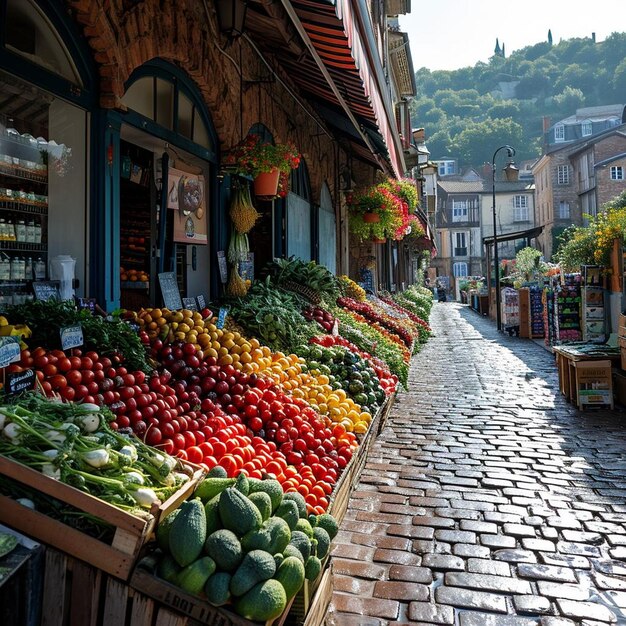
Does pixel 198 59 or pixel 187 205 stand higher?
pixel 198 59

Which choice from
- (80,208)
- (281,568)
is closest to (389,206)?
(80,208)

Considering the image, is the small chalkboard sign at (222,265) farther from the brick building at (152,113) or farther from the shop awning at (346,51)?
the shop awning at (346,51)

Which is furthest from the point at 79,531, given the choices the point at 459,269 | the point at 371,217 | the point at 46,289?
the point at 459,269

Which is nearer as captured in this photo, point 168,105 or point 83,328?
point 83,328

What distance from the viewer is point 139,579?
209 cm

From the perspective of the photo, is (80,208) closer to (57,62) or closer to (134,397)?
(57,62)

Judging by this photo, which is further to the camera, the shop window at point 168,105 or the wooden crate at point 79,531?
the shop window at point 168,105

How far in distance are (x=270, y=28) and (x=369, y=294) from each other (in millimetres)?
8720

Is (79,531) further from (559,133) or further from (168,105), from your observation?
(559,133)

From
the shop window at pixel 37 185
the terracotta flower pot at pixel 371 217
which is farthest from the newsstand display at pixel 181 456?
the terracotta flower pot at pixel 371 217

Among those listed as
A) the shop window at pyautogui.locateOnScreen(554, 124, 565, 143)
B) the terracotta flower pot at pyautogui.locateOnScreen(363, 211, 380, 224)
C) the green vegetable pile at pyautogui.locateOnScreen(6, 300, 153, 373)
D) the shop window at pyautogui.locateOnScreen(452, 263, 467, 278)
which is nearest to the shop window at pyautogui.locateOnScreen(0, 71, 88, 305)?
the green vegetable pile at pyautogui.locateOnScreen(6, 300, 153, 373)

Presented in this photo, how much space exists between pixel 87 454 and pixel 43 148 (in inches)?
132

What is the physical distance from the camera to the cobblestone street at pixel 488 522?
3055mm

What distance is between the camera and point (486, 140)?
3536 inches
